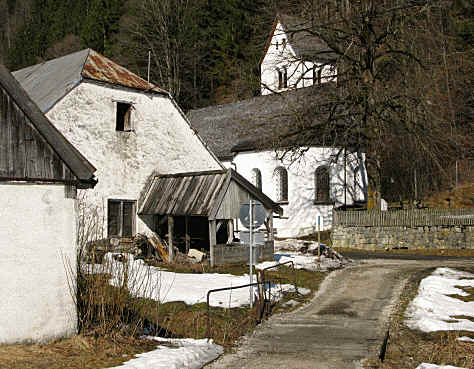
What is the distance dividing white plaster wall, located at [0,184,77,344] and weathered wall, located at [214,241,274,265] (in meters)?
10.0

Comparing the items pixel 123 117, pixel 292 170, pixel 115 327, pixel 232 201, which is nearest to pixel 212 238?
pixel 232 201

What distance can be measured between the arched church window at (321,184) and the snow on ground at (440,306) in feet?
50.6

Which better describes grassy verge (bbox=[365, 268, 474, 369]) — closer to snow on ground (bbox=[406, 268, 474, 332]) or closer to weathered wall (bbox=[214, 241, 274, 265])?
snow on ground (bbox=[406, 268, 474, 332])

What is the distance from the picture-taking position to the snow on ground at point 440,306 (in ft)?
38.3

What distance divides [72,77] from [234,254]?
929 cm

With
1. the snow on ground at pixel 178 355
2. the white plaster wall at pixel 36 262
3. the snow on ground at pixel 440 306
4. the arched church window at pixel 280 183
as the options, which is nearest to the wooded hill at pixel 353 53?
the arched church window at pixel 280 183

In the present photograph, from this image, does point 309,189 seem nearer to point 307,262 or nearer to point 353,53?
point 353,53

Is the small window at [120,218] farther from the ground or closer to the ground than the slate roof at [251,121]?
closer to the ground

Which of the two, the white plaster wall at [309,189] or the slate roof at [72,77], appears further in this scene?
the white plaster wall at [309,189]

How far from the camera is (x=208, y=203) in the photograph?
63.8 ft

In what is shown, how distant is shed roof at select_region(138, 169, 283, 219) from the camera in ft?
64.1

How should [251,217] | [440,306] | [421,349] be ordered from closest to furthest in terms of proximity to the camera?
1. [421,349]
2. [251,217]
3. [440,306]

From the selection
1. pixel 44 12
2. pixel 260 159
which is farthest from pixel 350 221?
pixel 44 12

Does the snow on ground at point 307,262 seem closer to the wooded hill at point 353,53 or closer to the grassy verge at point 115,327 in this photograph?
the grassy verge at point 115,327
